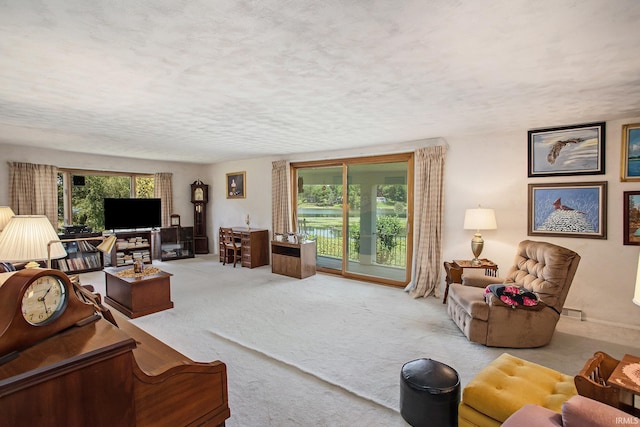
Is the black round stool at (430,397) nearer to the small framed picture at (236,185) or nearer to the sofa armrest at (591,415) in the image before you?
the sofa armrest at (591,415)

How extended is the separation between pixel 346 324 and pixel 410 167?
2699 mm

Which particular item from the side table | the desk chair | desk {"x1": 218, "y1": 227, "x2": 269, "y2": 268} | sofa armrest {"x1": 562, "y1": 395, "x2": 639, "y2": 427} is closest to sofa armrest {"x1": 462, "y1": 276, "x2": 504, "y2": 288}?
the side table

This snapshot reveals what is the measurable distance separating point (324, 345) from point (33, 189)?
601 centimetres

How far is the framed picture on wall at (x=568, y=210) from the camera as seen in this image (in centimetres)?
366

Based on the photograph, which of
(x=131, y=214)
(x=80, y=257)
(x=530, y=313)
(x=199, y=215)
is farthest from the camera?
(x=199, y=215)

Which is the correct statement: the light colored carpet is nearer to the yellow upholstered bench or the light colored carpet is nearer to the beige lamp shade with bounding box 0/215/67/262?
the yellow upholstered bench

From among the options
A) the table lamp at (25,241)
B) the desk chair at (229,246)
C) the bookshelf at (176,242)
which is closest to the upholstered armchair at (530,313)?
the table lamp at (25,241)

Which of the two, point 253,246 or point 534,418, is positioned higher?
point 253,246

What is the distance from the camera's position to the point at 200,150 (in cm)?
592

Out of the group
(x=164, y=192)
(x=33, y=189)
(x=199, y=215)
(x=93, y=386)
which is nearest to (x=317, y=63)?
(x=93, y=386)

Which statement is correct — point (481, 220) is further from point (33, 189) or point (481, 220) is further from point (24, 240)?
point (33, 189)

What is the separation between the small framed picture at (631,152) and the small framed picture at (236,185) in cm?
637

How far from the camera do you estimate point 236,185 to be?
7605 millimetres

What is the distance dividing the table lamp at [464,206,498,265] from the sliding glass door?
1112 millimetres
